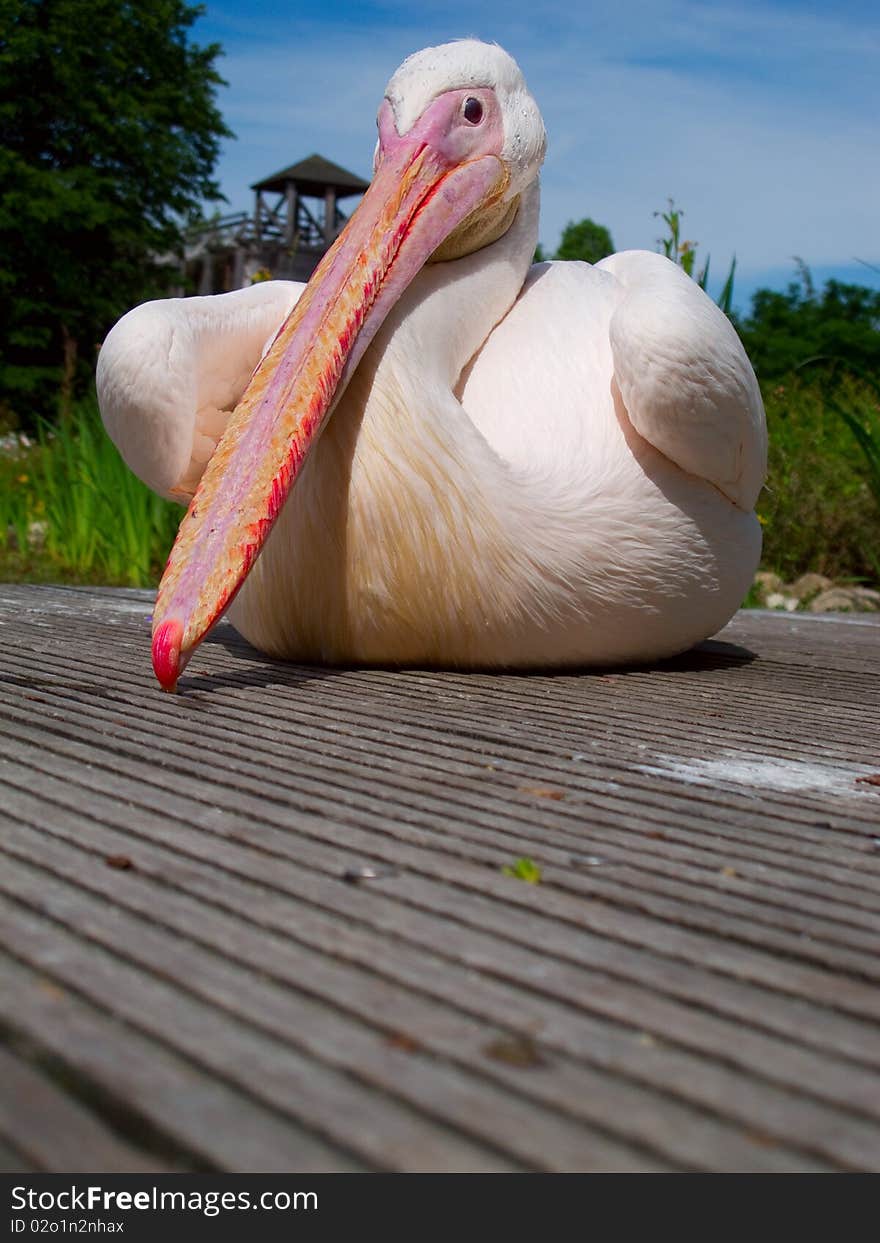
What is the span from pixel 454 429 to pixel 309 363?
26 centimetres

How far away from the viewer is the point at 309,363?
2.14 metres

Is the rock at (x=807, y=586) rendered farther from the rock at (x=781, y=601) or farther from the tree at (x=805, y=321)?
the tree at (x=805, y=321)

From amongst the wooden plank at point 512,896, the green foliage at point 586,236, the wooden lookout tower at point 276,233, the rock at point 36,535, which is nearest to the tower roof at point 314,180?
the wooden lookout tower at point 276,233

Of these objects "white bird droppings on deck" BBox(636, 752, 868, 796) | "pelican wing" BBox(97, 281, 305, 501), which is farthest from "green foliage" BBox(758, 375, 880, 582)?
"white bird droppings on deck" BBox(636, 752, 868, 796)

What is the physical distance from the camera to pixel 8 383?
1934cm

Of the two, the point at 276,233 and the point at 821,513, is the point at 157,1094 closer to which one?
the point at 821,513

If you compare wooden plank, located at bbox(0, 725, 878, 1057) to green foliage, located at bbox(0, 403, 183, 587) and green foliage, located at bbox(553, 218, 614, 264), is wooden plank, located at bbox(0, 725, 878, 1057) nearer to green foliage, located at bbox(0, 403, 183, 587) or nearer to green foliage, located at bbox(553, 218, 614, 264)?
green foliage, located at bbox(0, 403, 183, 587)

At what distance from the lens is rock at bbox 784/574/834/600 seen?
5.75m

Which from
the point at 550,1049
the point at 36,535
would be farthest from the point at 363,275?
the point at 36,535

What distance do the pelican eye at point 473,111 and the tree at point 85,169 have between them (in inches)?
704

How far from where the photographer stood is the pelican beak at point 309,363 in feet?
6.40

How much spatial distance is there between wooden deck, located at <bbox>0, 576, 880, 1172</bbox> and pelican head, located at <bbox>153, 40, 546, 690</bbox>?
0.23 metres

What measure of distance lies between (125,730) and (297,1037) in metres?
0.94
